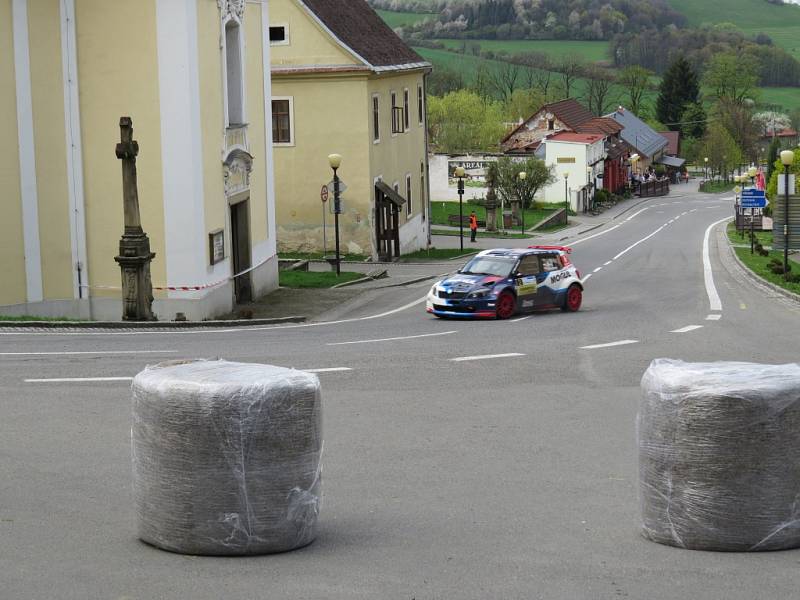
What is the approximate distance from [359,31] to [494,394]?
3912 centimetres

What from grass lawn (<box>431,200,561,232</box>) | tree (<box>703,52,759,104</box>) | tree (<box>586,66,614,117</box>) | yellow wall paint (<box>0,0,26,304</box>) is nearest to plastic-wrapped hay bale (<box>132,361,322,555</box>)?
yellow wall paint (<box>0,0,26,304</box>)

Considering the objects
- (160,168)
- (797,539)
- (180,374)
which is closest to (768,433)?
(797,539)

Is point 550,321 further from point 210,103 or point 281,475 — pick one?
point 281,475

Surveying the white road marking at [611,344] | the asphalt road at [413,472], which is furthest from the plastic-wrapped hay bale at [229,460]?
the white road marking at [611,344]

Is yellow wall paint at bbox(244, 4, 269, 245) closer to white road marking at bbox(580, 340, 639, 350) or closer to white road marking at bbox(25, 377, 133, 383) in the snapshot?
white road marking at bbox(580, 340, 639, 350)

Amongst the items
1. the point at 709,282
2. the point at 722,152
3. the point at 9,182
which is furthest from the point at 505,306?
the point at 722,152

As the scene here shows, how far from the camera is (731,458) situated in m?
7.60

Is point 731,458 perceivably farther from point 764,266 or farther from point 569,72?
point 569,72

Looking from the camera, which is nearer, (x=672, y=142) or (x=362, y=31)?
(x=362, y=31)

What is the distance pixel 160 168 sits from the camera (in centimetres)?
2741

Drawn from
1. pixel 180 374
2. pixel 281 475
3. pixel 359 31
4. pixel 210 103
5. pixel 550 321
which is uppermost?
pixel 359 31

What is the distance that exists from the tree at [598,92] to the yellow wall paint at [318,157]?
131 metres

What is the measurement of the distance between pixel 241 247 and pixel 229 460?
81.7ft

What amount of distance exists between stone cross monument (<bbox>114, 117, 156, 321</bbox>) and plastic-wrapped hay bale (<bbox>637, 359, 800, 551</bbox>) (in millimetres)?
18480
